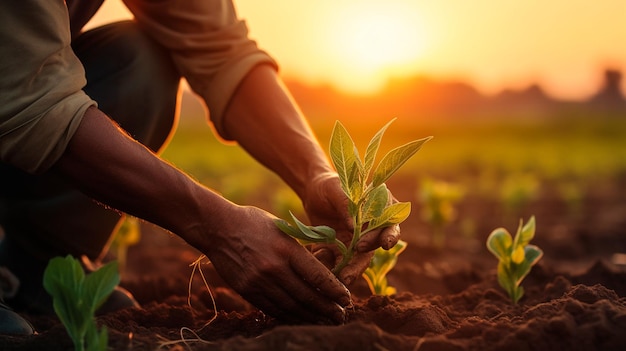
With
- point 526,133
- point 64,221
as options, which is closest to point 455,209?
point 64,221

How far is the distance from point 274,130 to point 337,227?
0.50m

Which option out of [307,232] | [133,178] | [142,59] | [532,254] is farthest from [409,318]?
[142,59]

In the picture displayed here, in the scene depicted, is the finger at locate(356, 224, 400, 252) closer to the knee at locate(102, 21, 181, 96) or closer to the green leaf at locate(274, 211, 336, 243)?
the green leaf at locate(274, 211, 336, 243)

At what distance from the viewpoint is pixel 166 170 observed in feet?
6.63

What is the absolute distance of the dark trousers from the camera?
294 centimetres

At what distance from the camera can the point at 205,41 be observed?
2.93m

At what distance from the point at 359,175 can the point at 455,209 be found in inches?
231

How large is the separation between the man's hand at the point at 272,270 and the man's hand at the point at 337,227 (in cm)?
15

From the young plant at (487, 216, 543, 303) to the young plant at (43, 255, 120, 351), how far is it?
1.38 metres

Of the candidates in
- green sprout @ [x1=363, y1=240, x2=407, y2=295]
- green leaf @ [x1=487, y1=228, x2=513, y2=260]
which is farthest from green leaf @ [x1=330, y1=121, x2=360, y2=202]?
green leaf @ [x1=487, y1=228, x2=513, y2=260]

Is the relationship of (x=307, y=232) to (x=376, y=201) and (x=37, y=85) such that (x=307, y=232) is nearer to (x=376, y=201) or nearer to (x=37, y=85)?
(x=376, y=201)

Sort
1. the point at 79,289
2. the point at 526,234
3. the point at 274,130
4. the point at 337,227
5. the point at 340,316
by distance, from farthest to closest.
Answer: the point at 274,130
the point at 526,234
the point at 337,227
the point at 340,316
the point at 79,289

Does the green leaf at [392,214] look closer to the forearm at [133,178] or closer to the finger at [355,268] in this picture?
the finger at [355,268]

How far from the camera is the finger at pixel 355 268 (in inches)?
84.8
